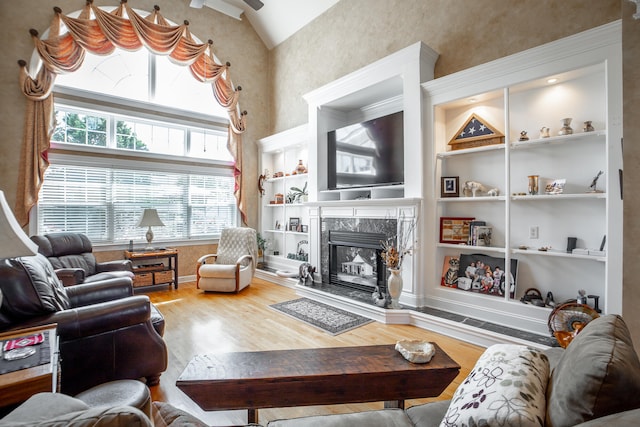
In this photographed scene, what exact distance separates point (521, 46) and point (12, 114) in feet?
20.9

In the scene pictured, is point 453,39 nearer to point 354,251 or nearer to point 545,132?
point 545,132

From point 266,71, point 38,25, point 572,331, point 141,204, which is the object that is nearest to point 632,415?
point 572,331

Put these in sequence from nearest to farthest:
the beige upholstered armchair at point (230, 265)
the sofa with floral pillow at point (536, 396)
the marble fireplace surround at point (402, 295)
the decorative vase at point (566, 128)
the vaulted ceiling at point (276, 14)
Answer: the sofa with floral pillow at point (536, 396) < the decorative vase at point (566, 128) < the marble fireplace surround at point (402, 295) < the beige upholstered armchair at point (230, 265) < the vaulted ceiling at point (276, 14)

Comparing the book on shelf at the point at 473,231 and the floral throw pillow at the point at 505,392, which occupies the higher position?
the book on shelf at the point at 473,231

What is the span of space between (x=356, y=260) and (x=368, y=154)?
5.09 ft

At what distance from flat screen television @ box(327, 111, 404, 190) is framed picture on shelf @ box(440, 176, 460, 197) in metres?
0.50

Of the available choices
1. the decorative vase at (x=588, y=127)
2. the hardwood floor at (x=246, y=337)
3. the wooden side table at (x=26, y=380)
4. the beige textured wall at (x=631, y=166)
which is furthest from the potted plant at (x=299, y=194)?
the wooden side table at (x=26, y=380)

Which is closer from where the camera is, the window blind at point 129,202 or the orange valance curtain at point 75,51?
the orange valance curtain at point 75,51

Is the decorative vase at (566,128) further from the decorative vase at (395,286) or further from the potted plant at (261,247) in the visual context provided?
the potted plant at (261,247)

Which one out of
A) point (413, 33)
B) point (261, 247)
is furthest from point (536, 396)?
point (261, 247)

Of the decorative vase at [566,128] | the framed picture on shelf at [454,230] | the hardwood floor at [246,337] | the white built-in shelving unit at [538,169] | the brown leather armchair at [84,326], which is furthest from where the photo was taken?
the framed picture on shelf at [454,230]

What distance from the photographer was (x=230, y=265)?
5043 millimetres

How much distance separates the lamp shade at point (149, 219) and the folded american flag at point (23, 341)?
3504 mm

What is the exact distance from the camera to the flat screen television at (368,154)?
13.4 feet
